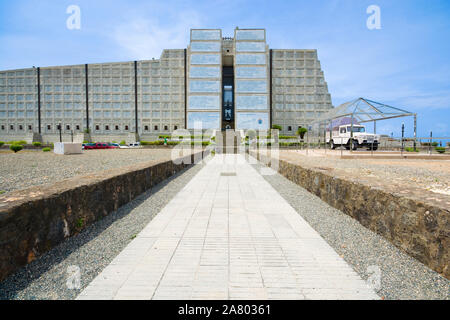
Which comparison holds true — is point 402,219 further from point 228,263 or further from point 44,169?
point 44,169

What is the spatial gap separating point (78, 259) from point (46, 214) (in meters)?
0.58

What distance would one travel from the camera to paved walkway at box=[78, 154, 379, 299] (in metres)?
2.09

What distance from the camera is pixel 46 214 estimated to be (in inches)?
102

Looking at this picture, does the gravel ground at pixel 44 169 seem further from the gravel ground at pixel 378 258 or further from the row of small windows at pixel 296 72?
the row of small windows at pixel 296 72

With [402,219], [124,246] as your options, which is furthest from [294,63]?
[124,246]

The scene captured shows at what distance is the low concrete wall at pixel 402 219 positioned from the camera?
7.38ft

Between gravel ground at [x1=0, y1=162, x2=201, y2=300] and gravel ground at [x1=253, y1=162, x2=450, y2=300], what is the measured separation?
262cm

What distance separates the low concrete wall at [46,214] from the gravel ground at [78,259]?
0.09m

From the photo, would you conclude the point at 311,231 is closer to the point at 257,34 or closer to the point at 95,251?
the point at 95,251

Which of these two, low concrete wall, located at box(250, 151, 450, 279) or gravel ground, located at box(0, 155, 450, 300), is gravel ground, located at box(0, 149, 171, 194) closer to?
gravel ground, located at box(0, 155, 450, 300)

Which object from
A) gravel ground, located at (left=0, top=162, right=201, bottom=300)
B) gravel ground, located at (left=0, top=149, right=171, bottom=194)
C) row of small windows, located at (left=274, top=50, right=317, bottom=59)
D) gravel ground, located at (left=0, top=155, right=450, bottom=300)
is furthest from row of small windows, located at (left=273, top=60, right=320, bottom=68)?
gravel ground, located at (left=0, top=162, right=201, bottom=300)

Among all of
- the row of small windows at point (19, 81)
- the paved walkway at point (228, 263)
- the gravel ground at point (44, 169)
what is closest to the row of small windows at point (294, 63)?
the gravel ground at point (44, 169)

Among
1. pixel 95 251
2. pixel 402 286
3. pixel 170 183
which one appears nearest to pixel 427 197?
pixel 402 286

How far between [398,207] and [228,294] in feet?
7.05
